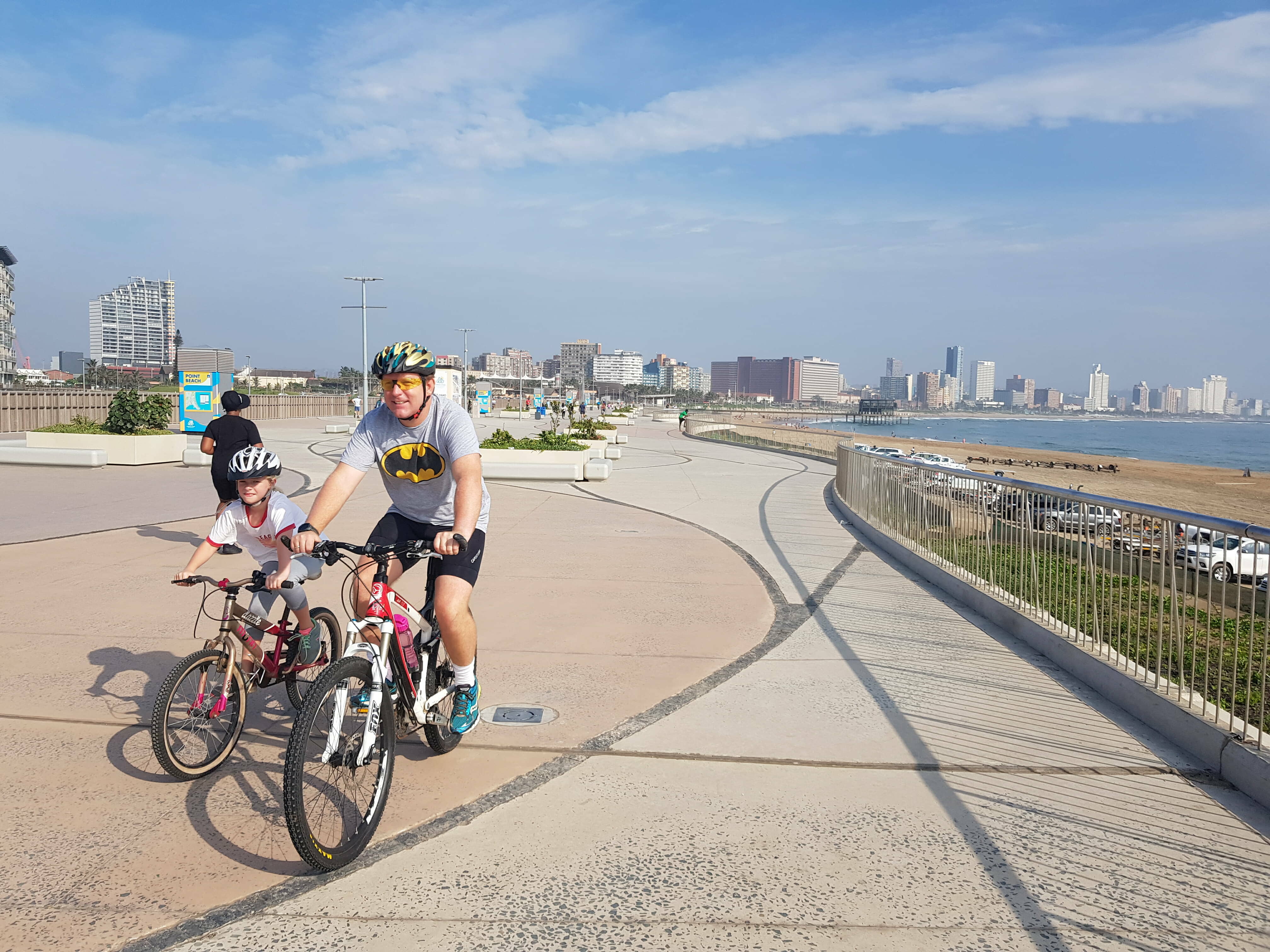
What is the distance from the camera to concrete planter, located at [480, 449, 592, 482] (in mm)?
18422

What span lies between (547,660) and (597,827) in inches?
95.8

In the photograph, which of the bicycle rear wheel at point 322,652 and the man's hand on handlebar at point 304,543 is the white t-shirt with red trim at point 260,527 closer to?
the bicycle rear wheel at point 322,652

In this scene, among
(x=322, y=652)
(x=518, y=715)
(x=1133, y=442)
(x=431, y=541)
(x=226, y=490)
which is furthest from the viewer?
(x=1133, y=442)

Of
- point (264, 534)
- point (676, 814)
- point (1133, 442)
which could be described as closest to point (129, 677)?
point (264, 534)

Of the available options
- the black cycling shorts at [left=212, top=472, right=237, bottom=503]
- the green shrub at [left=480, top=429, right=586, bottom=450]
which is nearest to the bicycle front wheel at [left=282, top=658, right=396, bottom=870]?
the black cycling shorts at [left=212, top=472, right=237, bottom=503]

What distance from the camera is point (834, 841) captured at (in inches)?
137

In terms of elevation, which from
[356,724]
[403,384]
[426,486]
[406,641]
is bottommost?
[356,724]

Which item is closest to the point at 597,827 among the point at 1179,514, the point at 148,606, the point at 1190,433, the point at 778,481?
the point at 1179,514

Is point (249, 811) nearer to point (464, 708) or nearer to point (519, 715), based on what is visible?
point (464, 708)

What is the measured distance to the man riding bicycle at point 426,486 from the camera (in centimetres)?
377

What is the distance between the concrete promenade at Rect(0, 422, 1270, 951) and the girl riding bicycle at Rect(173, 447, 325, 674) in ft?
1.96

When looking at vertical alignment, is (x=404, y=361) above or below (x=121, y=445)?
above

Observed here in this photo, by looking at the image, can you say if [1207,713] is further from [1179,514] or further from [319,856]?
[319,856]

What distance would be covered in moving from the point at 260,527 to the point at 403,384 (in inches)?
48.2
